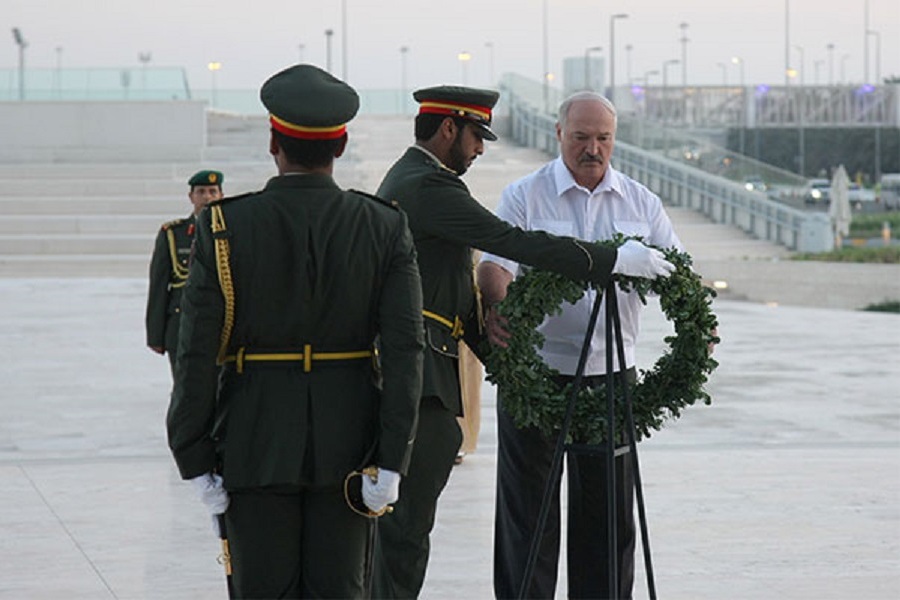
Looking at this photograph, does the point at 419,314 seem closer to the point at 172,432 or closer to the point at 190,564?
the point at 172,432

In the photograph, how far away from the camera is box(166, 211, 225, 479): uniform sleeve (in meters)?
4.29

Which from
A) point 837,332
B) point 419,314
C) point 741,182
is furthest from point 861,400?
point 741,182

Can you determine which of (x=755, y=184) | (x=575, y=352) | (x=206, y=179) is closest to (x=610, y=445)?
(x=575, y=352)

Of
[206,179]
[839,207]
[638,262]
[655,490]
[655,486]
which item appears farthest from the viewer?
[839,207]

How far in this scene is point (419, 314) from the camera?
4.45m

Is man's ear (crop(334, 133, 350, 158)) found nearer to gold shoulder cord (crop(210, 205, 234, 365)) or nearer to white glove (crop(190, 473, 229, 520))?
gold shoulder cord (crop(210, 205, 234, 365))

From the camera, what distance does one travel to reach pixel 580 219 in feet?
19.4

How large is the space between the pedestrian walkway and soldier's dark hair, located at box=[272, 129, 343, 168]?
274cm

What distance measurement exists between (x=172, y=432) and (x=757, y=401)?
31.0 ft

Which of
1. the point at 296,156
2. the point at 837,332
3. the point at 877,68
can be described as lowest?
the point at 837,332

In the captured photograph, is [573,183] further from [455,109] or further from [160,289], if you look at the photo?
[160,289]

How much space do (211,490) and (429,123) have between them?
5.19ft

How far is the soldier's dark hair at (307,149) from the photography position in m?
4.39

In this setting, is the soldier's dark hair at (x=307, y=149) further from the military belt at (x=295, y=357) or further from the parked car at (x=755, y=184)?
the parked car at (x=755, y=184)
